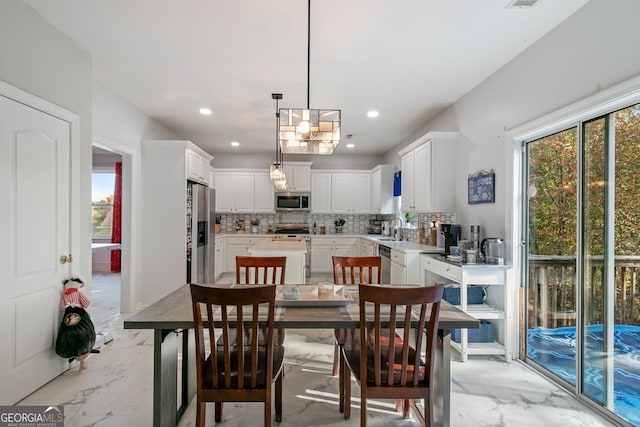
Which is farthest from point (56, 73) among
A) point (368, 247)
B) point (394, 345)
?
point (368, 247)

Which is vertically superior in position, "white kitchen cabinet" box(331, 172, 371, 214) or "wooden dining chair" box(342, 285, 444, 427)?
"white kitchen cabinet" box(331, 172, 371, 214)

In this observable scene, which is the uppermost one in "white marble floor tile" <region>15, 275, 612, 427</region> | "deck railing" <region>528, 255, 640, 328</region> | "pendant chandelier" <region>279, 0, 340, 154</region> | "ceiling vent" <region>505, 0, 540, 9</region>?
"ceiling vent" <region>505, 0, 540, 9</region>

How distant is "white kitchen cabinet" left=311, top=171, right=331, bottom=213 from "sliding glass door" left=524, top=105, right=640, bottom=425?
4444 millimetres

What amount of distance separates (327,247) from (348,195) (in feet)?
4.06

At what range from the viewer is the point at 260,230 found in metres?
7.21

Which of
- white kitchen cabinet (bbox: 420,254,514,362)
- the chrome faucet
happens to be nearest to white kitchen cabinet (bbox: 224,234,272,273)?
the chrome faucet

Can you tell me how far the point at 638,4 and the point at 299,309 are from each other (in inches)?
103

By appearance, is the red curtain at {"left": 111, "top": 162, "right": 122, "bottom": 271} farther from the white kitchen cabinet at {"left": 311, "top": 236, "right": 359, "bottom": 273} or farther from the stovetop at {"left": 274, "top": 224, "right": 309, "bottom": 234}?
the white kitchen cabinet at {"left": 311, "top": 236, "right": 359, "bottom": 273}

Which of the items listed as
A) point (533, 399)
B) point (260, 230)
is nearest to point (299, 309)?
point (533, 399)

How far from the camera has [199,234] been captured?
191 inches

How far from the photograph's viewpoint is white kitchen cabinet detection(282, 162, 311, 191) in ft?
22.3

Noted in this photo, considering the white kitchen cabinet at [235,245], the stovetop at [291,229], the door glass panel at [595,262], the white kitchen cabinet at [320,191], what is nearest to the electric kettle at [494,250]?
the door glass panel at [595,262]

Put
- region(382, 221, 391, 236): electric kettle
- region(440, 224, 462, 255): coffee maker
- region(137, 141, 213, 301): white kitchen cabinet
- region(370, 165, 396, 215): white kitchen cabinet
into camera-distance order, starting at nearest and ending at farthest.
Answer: region(440, 224, 462, 255): coffee maker → region(137, 141, 213, 301): white kitchen cabinet → region(370, 165, 396, 215): white kitchen cabinet → region(382, 221, 391, 236): electric kettle

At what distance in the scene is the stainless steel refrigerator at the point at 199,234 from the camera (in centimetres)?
461
